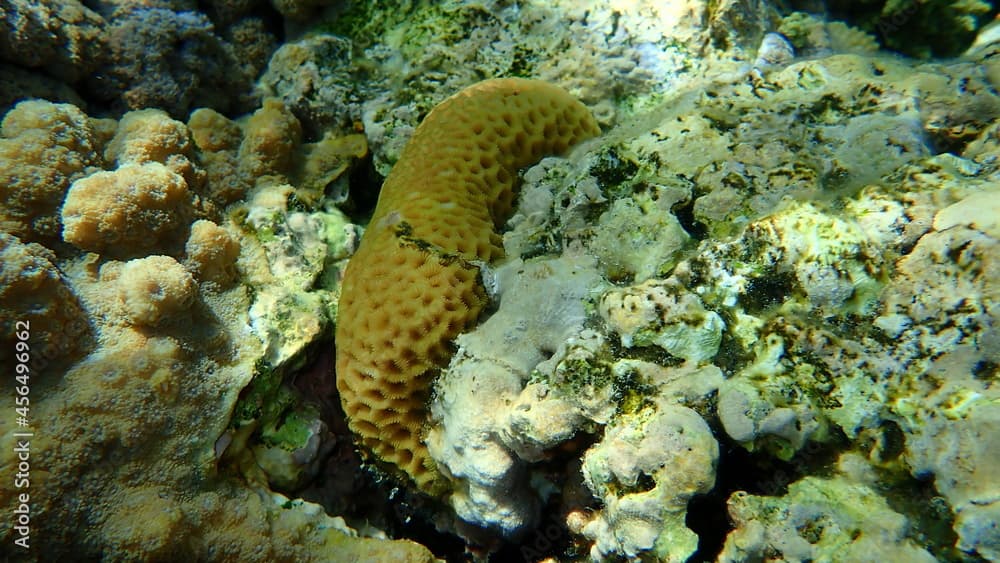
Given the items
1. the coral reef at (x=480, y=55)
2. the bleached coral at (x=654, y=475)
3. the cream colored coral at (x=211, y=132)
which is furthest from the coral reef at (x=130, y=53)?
the bleached coral at (x=654, y=475)

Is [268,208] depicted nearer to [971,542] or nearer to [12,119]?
[12,119]

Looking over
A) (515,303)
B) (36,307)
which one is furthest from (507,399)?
(36,307)

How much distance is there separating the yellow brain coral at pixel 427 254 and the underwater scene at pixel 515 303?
19mm

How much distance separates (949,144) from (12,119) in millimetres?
4729

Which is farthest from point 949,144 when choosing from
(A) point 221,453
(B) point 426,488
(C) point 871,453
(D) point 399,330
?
(A) point 221,453

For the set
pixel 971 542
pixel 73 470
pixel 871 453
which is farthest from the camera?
pixel 73 470

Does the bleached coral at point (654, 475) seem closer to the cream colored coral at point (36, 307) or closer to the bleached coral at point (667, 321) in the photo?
the bleached coral at point (667, 321)

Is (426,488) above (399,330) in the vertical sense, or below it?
below

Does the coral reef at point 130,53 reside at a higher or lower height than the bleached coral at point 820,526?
higher

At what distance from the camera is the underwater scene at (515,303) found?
1.88 metres

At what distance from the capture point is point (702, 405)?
6.47 ft

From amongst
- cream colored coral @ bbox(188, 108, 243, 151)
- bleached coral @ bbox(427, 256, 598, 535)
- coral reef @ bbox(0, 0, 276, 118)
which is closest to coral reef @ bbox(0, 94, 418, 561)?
cream colored coral @ bbox(188, 108, 243, 151)

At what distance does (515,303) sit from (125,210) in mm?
1942

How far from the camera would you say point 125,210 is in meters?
2.55
